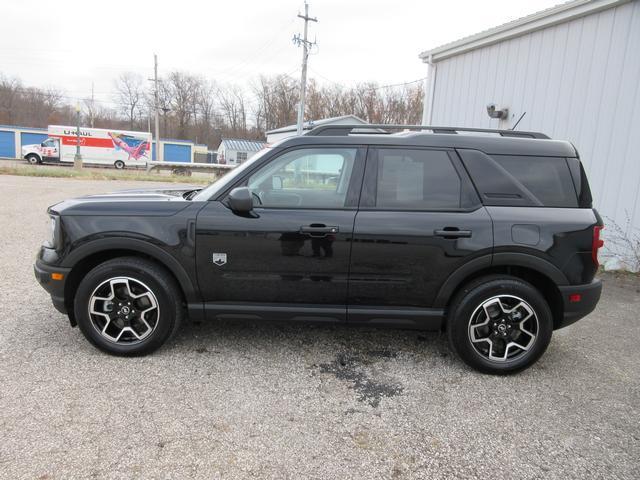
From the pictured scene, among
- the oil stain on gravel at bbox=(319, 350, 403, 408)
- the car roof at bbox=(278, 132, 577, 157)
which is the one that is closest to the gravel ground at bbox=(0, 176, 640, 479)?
the oil stain on gravel at bbox=(319, 350, 403, 408)

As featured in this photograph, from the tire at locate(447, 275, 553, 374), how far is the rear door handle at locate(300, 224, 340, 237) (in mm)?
1102

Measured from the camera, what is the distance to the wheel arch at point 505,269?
3.33 meters

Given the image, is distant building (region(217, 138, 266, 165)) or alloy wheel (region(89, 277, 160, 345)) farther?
distant building (region(217, 138, 266, 165))

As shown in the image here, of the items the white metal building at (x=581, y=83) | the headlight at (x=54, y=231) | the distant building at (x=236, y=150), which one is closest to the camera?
the headlight at (x=54, y=231)

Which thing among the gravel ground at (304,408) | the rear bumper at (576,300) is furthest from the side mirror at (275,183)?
the rear bumper at (576,300)

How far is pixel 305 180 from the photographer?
3.51 meters

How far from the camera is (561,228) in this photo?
3318 mm

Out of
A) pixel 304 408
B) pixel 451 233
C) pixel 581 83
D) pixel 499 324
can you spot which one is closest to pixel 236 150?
pixel 581 83

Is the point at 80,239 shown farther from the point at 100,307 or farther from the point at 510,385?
the point at 510,385

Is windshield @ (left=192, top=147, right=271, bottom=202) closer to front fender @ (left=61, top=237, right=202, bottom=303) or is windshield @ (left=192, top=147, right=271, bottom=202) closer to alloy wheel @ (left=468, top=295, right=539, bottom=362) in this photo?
front fender @ (left=61, top=237, right=202, bottom=303)

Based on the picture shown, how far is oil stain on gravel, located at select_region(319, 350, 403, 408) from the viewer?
3.12 metres

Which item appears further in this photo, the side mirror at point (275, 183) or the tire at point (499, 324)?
the side mirror at point (275, 183)

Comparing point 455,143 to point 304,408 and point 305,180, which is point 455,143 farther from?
point 304,408

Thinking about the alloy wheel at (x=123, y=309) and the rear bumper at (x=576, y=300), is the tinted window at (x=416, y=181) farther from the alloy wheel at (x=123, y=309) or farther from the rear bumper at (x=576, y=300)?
the alloy wheel at (x=123, y=309)
